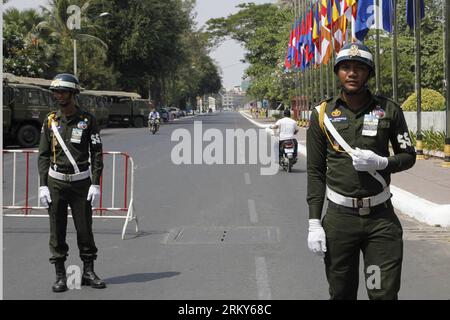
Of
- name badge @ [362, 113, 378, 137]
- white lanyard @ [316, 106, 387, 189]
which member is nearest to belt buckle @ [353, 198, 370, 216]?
white lanyard @ [316, 106, 387, 189]

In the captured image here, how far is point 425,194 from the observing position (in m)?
12.0

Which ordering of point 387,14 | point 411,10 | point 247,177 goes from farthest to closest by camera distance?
point 387,14 < point 411,10 < point 247,177

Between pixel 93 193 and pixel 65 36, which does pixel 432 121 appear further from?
pixel 65 36

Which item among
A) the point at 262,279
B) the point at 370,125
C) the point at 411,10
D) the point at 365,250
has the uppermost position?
the point at 411,10

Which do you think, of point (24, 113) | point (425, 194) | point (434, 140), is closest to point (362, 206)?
point (425, 194)

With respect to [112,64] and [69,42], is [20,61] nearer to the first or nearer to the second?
[69,42]

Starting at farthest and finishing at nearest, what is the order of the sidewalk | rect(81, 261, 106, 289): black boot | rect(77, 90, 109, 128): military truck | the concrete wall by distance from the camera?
1. rect(77, 90, 109, 128): military truck
2. the concrete wall
3. the sidewalk
4. rect(81, 261, 106, 289): black boot

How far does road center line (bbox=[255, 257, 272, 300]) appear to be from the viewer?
5980mm

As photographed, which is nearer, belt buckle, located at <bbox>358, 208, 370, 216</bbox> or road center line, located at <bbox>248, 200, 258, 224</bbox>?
belt buckle, located at <bbox>358, 208, 370, 216</bbox>

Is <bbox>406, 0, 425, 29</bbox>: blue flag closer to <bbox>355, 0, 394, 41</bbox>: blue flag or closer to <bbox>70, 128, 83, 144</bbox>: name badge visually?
<bbox>355, 0, 394, 41</bbox>: blue flag

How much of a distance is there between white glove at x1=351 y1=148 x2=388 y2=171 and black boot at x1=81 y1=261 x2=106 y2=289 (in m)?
3.26

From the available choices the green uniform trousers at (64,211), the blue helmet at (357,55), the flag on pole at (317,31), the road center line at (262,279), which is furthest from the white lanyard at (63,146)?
the flag on pole at (317,31)

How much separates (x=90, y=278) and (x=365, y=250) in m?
3.18

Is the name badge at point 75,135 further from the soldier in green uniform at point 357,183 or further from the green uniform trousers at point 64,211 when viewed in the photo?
the soldier in green uniform at point 357,183
